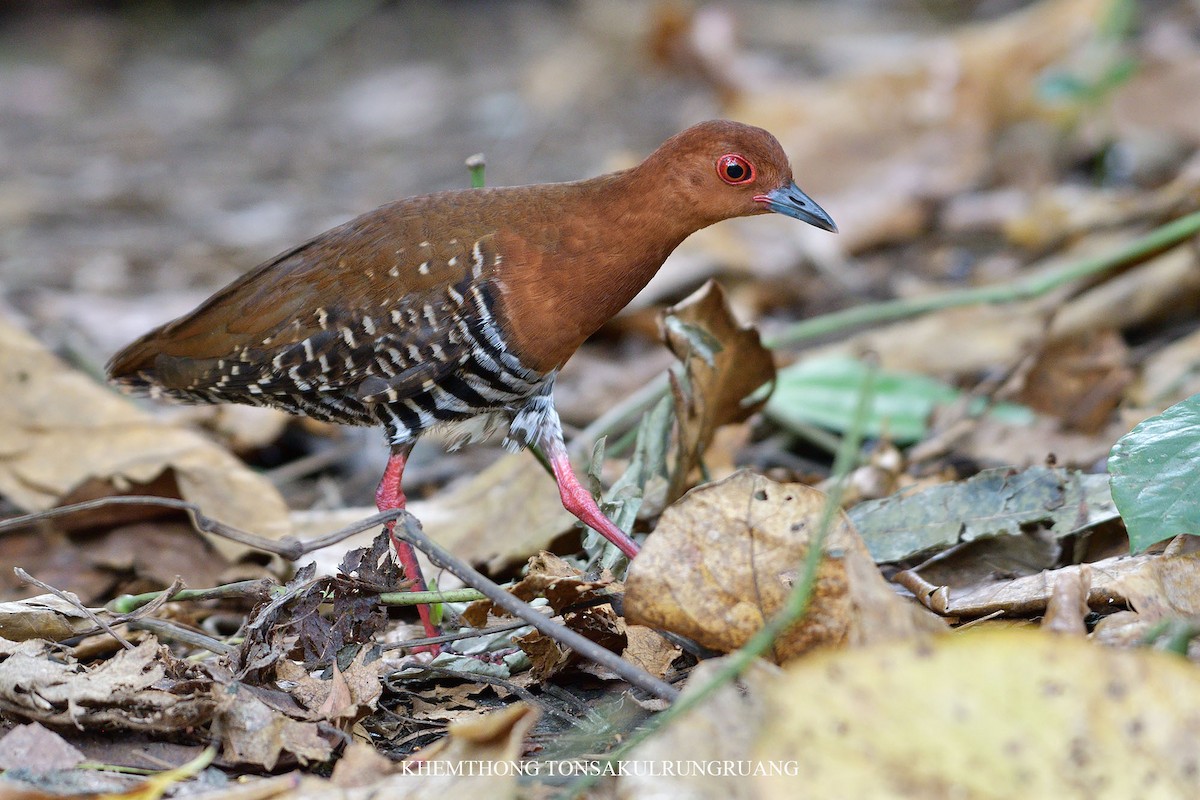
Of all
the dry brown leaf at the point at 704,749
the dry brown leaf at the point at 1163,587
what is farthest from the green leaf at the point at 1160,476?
the dry brown leaf at the point at 704,749

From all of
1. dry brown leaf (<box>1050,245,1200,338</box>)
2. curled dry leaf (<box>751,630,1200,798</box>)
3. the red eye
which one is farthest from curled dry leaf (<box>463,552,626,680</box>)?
dry brown leaf (<box>1050,245,1200,338</box>)

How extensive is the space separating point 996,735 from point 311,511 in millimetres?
3137

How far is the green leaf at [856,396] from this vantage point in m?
4.62

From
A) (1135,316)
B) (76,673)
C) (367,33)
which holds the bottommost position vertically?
(1135,316)

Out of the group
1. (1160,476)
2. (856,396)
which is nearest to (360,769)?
(1160,476)

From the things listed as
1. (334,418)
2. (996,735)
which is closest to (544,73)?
(334,418)

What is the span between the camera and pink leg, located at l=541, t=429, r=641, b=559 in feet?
10.9

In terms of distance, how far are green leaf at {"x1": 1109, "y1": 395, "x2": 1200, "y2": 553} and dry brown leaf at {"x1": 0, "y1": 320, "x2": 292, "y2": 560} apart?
2569mm

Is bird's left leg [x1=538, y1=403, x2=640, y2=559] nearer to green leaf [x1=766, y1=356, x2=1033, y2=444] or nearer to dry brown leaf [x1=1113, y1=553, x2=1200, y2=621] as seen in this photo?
green leaf [x1=766, y1=356, x2=1033, y2=444]

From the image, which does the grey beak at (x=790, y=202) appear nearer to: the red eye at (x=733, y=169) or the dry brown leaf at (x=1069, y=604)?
the red eye at (x=733, y=169)

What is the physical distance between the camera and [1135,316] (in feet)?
16.6

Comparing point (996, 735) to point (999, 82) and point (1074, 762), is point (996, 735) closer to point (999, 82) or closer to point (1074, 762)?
point (1074, 762)

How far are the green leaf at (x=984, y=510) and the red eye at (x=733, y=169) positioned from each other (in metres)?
0.97

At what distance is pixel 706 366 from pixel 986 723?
1950mm
